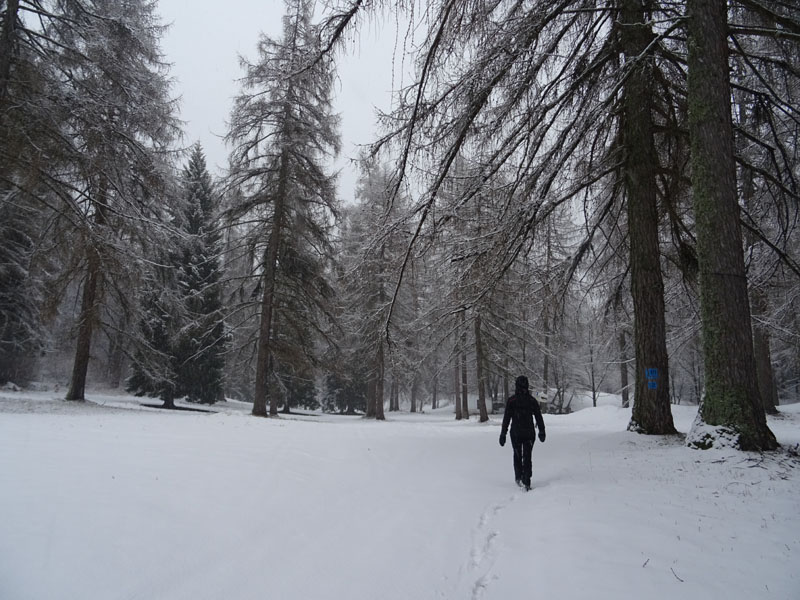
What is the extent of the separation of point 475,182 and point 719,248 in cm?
358

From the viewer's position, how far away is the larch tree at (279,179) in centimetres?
1567

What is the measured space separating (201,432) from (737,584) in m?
8.54

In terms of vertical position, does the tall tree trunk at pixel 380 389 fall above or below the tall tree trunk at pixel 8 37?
below

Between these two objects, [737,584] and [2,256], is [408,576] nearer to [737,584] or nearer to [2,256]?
[737,584]

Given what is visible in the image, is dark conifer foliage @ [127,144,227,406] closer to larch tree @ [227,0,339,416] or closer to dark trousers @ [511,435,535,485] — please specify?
larch tree @ [227,0,339,416]

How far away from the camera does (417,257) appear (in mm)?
6777

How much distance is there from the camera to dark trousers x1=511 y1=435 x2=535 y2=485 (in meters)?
6.10

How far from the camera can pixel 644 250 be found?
870 cm

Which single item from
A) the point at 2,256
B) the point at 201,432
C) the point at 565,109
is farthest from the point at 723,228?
the point at 2,256

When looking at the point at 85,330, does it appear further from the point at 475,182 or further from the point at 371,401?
the point at 371,401

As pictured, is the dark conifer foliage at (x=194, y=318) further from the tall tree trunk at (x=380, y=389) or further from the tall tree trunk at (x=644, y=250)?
the tall tree trunk at (x=644, y=250)

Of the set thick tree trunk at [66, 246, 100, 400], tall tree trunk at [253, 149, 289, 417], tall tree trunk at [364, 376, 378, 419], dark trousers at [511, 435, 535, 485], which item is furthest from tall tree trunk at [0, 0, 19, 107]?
tall tree trunk at [364, 376, 378, 419]

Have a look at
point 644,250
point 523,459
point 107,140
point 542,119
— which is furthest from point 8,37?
point 644,250

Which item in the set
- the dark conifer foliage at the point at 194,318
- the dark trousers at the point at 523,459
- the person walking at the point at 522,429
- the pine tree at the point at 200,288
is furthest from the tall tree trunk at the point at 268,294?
the dark trousers at the point at 523,459
